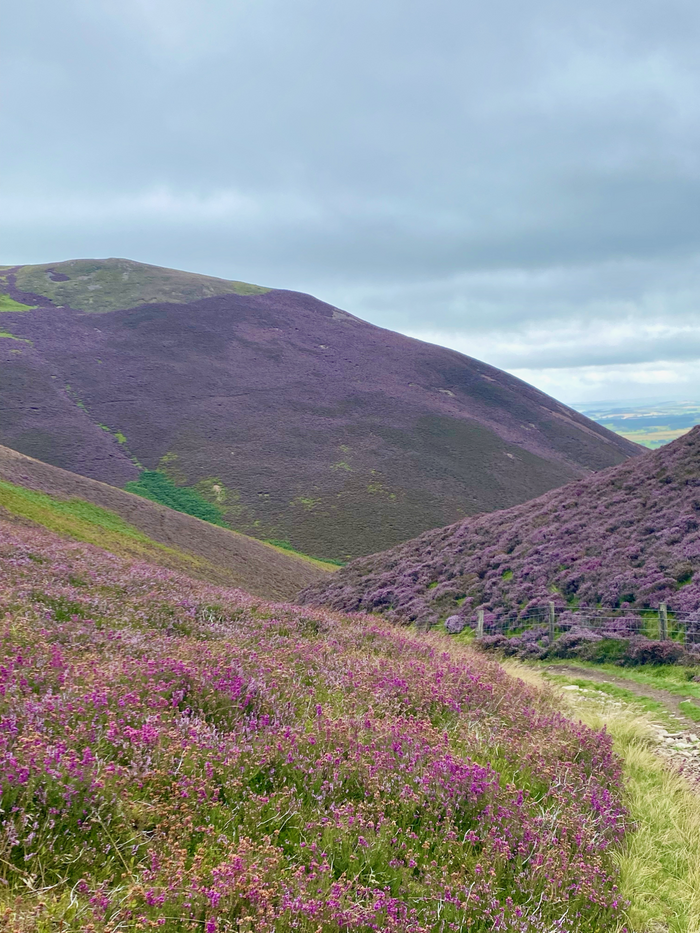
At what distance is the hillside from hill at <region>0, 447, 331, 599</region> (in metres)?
10.8

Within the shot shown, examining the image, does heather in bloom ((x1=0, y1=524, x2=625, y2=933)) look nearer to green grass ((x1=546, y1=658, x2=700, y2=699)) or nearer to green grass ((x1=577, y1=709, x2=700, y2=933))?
green grass ((x1=577, y1=709, x2=700, y2=933))

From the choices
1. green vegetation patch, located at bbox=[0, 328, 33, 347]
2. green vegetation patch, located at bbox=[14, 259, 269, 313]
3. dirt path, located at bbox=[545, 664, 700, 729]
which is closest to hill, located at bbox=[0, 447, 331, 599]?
dirt path, located at bbox=[545, 664, 700, 729]

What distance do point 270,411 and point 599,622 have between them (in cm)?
6719

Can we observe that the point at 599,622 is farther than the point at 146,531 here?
No

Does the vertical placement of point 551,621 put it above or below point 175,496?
above

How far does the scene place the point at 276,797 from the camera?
14.6 feet

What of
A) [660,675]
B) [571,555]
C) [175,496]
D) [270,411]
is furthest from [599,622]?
[270,411]

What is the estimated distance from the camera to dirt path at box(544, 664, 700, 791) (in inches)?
318

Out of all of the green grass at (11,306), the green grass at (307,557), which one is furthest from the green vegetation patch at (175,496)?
the green grass at (11,306)

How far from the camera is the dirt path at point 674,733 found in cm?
809

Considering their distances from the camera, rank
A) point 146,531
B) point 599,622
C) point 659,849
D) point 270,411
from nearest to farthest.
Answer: point 659,849, point 599,622, point 146,531, point 270,411

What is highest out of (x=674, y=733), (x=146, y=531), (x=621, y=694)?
(x=674, y=733)

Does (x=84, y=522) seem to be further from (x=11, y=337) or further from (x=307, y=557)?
(x=11, y=337)

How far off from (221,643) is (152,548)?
32428mm
